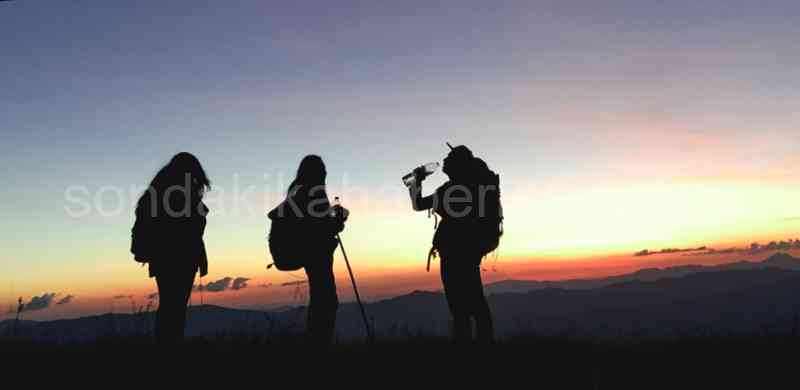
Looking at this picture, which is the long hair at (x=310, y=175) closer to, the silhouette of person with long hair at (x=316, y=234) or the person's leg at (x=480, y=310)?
the silhouette of person with long hair at (x=316, y=234)

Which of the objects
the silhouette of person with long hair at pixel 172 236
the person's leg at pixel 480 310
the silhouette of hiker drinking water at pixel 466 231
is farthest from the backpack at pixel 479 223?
the silhouette of person with long hair at pixel 172 236

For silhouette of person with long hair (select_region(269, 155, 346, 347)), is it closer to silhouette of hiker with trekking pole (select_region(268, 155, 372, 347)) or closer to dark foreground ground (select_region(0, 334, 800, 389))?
silhouette of hiker with trekking pole (select_region(268, 155, 372, 347))

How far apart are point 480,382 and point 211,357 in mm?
2390

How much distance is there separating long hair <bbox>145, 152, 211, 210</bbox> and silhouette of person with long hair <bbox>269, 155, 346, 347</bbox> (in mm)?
819

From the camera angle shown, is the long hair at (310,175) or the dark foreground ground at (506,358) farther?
the long hair at (310,175)

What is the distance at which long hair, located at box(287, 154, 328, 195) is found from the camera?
7.03 metres

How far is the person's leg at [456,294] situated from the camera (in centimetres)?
705

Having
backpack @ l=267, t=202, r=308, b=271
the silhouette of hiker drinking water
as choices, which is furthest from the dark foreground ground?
backpack @ l=267, t=202, r=308, b=271

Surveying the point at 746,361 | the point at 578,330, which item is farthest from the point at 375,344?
the point at 746,361

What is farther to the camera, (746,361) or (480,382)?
(746,361)

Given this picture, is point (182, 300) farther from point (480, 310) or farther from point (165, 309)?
point (480, 310)

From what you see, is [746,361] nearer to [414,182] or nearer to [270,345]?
[414,182]

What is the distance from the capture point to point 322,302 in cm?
677

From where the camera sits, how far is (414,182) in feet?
26.0
